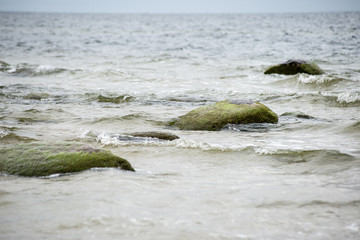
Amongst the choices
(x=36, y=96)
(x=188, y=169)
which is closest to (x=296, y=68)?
(x=36, y=96)

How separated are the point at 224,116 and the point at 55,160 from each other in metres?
3.59

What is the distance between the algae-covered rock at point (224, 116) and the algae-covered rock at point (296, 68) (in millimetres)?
7292

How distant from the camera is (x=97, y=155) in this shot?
192 inches

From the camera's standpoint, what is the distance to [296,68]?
47.5ft

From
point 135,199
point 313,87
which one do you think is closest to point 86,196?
point 135,199

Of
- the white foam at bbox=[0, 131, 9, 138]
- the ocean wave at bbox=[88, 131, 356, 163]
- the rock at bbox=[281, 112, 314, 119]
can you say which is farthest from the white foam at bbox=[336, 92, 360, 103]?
the white foam at bbox=[0, 131, 9, 138]

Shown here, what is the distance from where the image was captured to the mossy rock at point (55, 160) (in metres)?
4.74

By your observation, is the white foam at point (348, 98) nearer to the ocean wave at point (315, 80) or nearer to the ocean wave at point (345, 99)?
the ocean wave at point (345, 99)

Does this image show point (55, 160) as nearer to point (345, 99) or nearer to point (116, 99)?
point (116, 99)

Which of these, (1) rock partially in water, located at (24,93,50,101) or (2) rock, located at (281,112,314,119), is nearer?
(2) rock, located at (281,112,314,119)

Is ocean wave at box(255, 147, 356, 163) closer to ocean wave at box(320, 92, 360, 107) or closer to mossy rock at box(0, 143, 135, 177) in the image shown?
mossy rock at box(0, 143, 135, 177)

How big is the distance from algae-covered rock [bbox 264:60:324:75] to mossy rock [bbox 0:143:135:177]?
35.9ft

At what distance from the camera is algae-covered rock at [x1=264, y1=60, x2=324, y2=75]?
46.4ft

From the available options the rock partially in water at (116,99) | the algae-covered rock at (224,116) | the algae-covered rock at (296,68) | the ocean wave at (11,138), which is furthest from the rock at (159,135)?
the algae-covered rock at (296,68)
